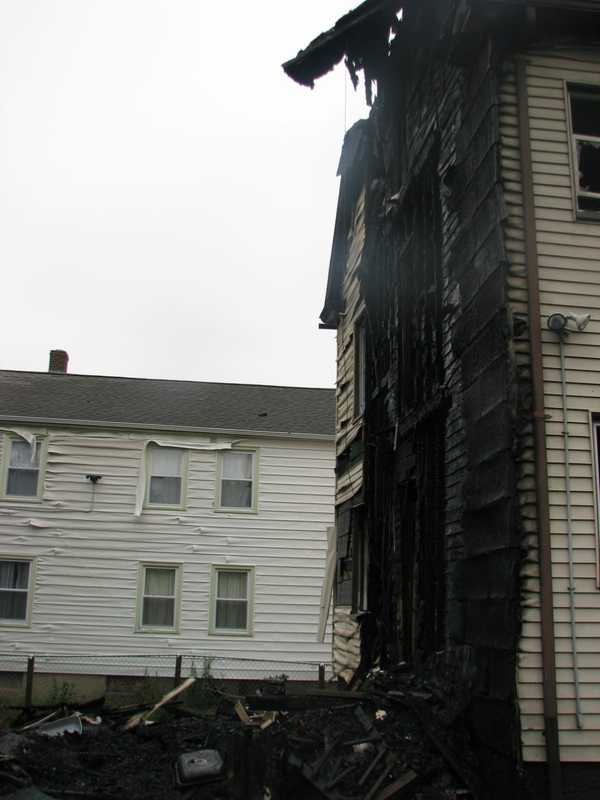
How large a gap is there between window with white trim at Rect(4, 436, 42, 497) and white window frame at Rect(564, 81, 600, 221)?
17180mm

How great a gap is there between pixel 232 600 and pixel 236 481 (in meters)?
3.02

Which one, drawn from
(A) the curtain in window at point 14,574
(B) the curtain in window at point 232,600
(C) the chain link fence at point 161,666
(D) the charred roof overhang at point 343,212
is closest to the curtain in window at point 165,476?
(B) the curtain in window at point 232,600

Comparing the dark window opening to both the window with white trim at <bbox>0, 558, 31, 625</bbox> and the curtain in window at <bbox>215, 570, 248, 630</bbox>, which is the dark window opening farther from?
the window with white trim at <bbox>0, 558, 31, 625</bbox>

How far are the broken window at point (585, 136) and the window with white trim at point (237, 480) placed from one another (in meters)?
14.9

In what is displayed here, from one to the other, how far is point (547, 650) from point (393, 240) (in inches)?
285

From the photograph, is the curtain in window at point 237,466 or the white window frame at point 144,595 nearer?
the white window frame at point 144,595

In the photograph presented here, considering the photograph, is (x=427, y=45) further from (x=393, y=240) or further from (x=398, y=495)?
(x=398, y=495)

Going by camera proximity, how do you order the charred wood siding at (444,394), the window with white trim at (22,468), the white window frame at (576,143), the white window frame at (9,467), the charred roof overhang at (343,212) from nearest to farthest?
1. the charred wood siding at (444,394)
2. the white window frame at (576,143)
3. the charred roof overhang at (343,212)
4. the white window frame at (9,467)
5. the window with white trim at (22,468)

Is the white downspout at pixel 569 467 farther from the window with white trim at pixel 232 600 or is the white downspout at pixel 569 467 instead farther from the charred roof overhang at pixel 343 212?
the window with white trim at pixel 232 600

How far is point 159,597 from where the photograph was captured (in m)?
22.1

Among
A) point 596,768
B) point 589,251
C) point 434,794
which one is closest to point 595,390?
point 589,251

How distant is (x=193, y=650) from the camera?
21.7m

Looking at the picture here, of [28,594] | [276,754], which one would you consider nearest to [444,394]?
[276,754]

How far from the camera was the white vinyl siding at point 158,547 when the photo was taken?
2175cm
